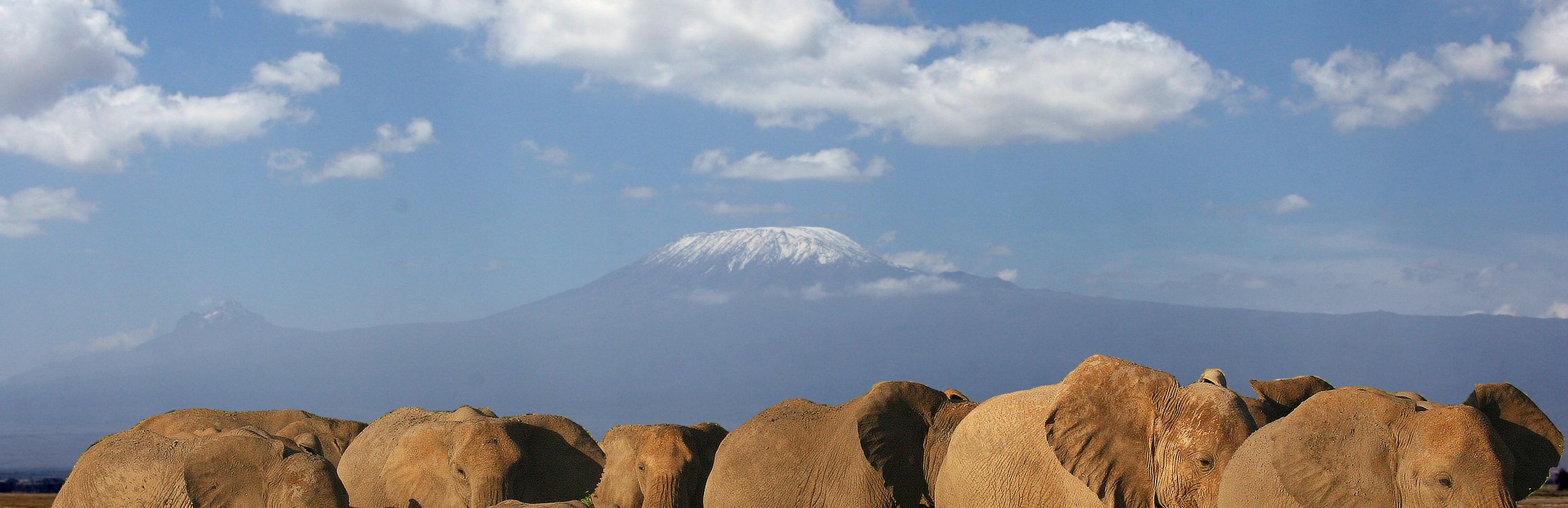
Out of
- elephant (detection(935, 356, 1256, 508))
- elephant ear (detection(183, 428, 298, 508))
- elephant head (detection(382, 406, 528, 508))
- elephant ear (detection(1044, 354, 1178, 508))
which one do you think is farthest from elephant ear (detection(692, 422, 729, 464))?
elephant ear (detection(1044, 354, 1178, 508))

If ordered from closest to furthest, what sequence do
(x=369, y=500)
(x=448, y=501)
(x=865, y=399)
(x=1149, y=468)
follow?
(x=1149, y=468) < (x=865, y=399) < (x=448, y=501) < (x=369, y=500)

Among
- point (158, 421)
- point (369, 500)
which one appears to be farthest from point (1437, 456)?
point (158, 421)

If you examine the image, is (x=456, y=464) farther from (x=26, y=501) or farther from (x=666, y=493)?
(x=26, y=501)

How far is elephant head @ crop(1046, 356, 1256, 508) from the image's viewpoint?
29.3 feet

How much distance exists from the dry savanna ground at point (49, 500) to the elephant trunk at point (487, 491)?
18.2 meters

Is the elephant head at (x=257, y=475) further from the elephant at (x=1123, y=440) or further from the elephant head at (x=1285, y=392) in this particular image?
the elephant head at (x=1285, y=392)

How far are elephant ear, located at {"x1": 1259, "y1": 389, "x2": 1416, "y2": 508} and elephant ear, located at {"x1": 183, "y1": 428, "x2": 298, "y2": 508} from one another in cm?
970

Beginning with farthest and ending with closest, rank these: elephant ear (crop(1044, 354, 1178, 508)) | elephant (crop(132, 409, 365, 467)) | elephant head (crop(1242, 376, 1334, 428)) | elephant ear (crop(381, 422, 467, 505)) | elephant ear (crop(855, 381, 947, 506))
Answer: elephant (crop(132, 409, 365, 467)) → elephant ear (crop(381, 422, 467, 505)) → elephant ear (crop(855, 381, 947, 506)) → elephant head (crop(1242, 376, 1334, 428)) → elephant ear (crop(1044, 354, 1178, 508))

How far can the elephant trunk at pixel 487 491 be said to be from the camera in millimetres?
15719

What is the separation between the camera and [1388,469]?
332 inches

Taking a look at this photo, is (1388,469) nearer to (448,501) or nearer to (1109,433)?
(1109,433)

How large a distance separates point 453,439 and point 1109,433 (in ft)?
33.3

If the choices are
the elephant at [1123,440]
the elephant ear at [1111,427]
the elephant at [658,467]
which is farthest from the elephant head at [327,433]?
the elephant ear at [1111,427]

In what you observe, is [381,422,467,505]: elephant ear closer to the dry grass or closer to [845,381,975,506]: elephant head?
[845,381,975,506]: elephant head
